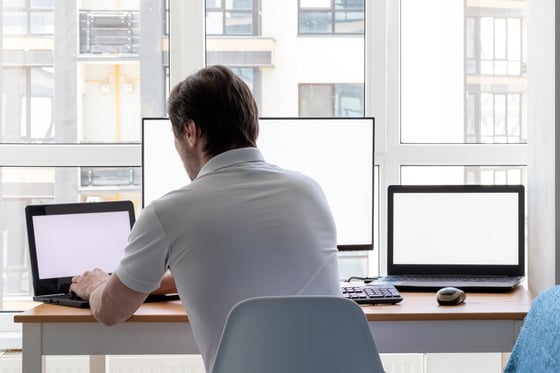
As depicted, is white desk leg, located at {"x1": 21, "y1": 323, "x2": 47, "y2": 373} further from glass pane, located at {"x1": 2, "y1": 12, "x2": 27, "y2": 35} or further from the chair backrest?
glass pane, located at {"x1": 2, "y1": 12, "x2": 27, "y2": 35}

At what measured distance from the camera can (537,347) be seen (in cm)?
159

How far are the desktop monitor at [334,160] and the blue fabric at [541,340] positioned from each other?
101cm

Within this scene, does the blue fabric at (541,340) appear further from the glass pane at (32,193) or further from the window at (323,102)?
the glass pane at (32,193)

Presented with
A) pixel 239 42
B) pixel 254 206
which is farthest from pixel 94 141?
pixel 254 206

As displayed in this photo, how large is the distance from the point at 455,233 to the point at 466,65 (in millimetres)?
760

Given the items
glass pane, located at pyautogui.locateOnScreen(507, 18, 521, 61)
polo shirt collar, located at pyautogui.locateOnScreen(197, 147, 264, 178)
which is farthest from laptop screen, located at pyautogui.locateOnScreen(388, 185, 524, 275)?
polo shirt collar, located at pyautogui.locateOnScreen(197, 147, 264, 178)

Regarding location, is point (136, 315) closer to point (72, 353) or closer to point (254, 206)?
point (72, 353)

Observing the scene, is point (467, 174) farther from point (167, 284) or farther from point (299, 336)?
point (299, 336)

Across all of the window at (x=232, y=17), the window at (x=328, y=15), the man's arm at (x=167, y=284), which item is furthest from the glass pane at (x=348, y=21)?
the man's arm at (x=167, y=284)

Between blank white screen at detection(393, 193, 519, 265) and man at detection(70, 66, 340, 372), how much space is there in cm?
91

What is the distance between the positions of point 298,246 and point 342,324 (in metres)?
0.28

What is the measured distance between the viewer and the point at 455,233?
264cm

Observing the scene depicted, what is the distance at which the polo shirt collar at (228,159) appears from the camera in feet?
5.76

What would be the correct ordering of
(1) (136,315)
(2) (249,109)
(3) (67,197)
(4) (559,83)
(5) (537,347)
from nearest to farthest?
1. (5) (537,347)
2. (2) (249,109)
3. (1) (136,315)
4. (4) (559,83)
5. (3) (67,197)
